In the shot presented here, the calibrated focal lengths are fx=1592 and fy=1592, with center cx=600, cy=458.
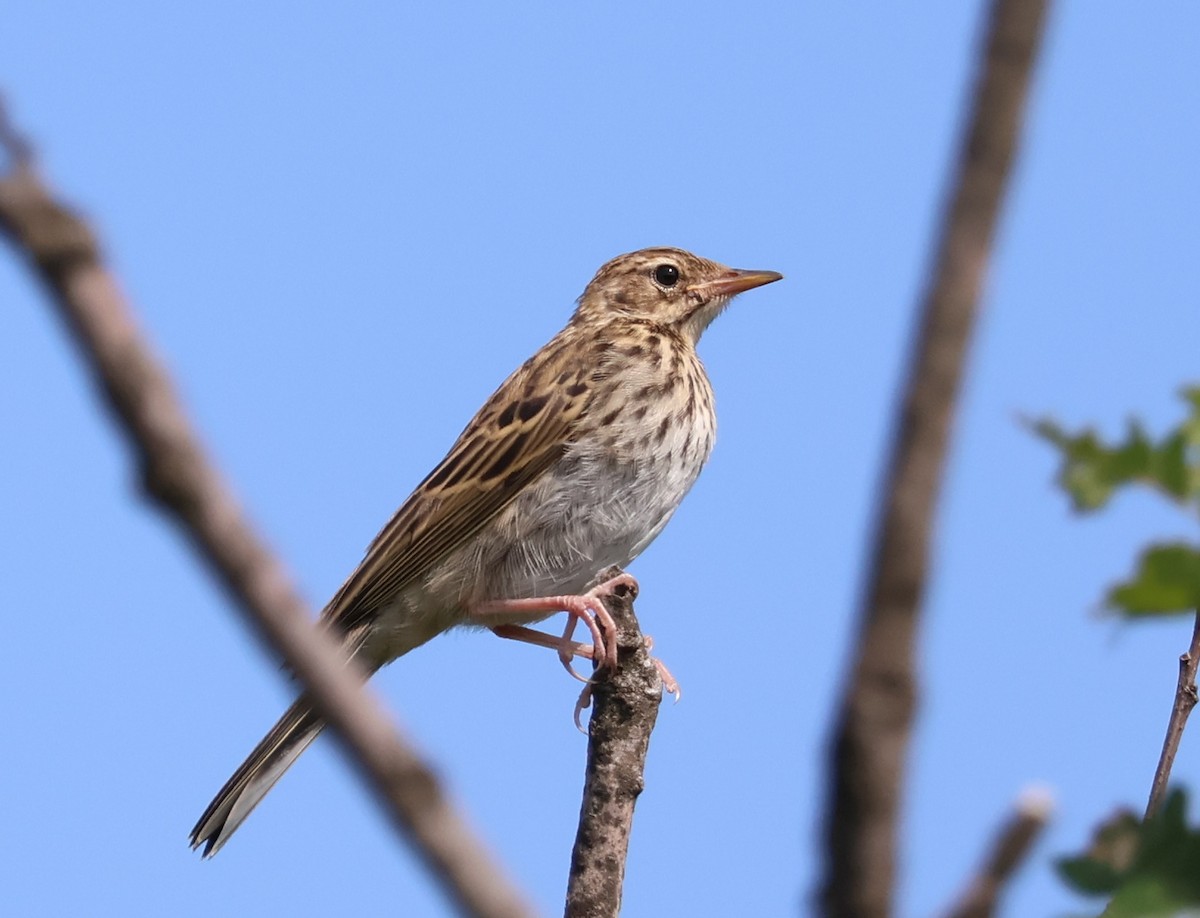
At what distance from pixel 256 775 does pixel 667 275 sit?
14.8ft

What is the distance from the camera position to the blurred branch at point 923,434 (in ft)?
3.08

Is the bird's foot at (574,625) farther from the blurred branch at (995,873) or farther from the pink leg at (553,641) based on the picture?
the blurred branch at (995,873)

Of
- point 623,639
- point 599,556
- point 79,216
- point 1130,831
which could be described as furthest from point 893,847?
point 599,556

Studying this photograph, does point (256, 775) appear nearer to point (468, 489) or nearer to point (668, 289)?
point (468, 489)

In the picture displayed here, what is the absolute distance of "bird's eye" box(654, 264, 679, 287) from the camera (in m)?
10.9

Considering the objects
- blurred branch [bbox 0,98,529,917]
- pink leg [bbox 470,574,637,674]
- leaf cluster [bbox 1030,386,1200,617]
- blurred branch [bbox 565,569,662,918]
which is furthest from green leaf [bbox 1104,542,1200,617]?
pink leg [bbox 470,574,637,674]

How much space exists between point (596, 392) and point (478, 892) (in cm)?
839

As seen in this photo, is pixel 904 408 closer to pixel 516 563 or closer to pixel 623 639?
pixel 623 639

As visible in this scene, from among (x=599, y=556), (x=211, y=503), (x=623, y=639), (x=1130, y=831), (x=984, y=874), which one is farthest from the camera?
(x=599, y=556)

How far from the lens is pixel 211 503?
921 millimetres

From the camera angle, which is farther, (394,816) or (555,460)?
(555,460)

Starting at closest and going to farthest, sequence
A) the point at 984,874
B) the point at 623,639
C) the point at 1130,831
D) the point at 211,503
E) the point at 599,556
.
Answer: the point at 211,503 < the point at 984,874 < the point at 1130,831 < the point at 623,639 < the point at 599,556

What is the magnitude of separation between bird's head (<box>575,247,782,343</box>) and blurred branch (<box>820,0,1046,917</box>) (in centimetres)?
968

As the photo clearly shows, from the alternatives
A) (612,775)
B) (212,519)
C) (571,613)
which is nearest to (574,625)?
(571,613)
